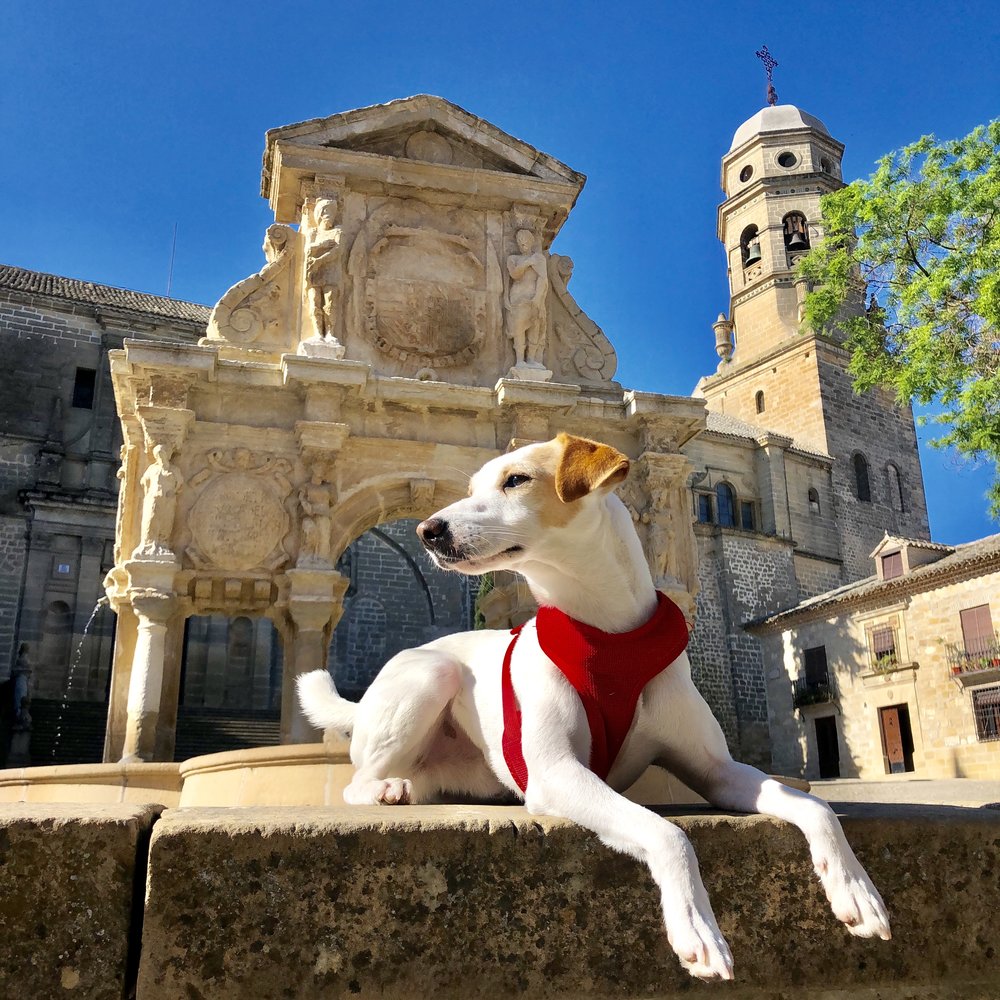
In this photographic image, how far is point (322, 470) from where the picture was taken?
11531 mm

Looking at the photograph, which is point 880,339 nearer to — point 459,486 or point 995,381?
point 995,381

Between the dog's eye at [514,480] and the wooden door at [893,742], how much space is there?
99.1ft

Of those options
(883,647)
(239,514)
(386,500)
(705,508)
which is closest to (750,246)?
(705,508)

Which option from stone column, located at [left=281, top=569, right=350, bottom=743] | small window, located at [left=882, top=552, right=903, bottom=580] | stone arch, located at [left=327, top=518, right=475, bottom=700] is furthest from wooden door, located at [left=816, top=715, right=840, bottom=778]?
stone column, located at [left=281, top=569, right=350, bottom=743]

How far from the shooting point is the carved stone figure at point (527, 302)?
13023 mm

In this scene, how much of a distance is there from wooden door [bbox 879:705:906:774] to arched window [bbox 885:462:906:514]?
17071 millimetres

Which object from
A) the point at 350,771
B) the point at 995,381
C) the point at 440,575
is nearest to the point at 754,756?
the point at 440,575

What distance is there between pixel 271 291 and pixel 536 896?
1160cm

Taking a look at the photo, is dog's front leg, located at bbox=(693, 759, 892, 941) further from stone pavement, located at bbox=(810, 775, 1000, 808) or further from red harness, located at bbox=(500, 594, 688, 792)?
stone pavement, located at bbox=(810, 775, 1000, 808)

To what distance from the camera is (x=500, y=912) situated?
2248 millimetres

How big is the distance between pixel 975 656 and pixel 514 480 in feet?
91.4

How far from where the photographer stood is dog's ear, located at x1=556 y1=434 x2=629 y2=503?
106 inches

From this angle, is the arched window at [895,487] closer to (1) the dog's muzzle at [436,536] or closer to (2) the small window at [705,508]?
(2) the small window at [705,508]

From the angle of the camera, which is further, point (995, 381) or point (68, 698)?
point (68, 698)
